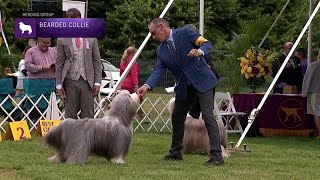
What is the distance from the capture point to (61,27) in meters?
10.4

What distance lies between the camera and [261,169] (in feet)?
29.2

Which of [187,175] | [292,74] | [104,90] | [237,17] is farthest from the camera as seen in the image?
[237,17]

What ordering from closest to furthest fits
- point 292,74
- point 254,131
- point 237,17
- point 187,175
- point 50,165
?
point 187,175
point 50,165
point 254,131
point 292,74
point 237,17

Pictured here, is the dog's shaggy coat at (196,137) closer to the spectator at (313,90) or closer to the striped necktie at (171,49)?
the striped necktie at (171,49)

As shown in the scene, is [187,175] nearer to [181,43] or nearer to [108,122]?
[108,122]

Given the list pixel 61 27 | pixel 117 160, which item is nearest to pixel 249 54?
pixel 61 27

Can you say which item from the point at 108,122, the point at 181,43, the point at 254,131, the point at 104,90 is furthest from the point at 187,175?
the point at 104,90

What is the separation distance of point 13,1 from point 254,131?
2756 cm

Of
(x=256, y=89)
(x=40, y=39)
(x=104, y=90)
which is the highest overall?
(x=40, y=39)

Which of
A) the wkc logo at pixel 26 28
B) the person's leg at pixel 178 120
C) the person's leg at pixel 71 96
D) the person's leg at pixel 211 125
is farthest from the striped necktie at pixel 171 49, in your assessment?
the wkc logo at pixel 26 28

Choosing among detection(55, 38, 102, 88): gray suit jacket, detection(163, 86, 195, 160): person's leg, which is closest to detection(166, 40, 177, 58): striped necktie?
detection(163, 86, 195, 160): person's leg

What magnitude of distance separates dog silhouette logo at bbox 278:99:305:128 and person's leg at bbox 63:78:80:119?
5.84 metres

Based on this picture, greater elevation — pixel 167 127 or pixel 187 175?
pixel 187 175

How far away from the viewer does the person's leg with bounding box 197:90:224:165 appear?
8.95 m
